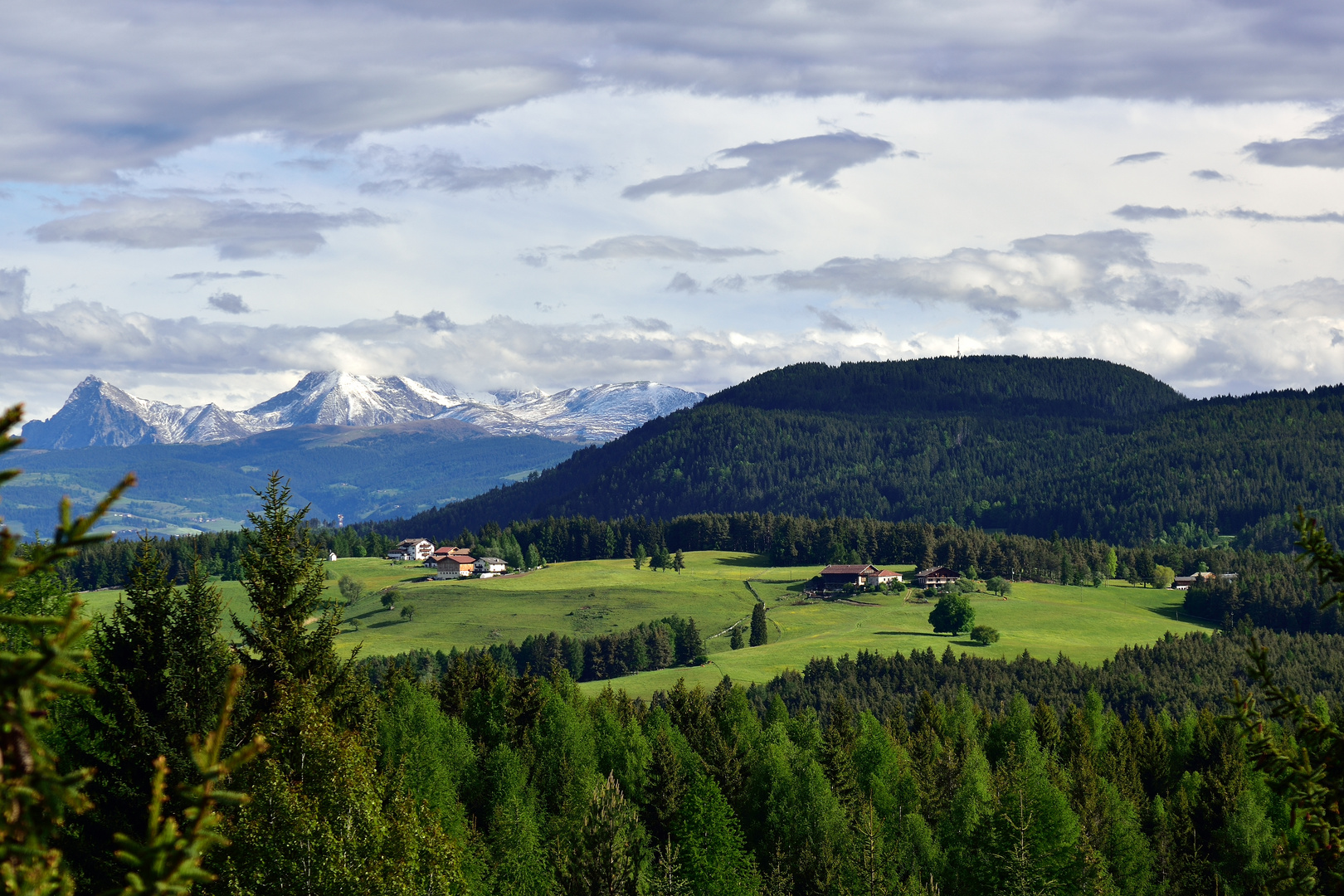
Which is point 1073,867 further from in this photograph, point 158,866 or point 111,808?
point 158,866

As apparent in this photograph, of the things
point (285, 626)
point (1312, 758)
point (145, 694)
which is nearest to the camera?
point (1312, 758)

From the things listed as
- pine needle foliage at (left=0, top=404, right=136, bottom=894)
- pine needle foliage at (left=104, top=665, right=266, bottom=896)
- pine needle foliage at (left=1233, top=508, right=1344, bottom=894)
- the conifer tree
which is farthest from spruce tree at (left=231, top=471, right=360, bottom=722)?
pine needle foliage at (left=104, top=665, right=266, bottom=896)

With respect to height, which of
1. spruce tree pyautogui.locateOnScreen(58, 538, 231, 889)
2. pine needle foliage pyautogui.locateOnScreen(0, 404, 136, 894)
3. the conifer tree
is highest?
pine needle foliage pyautogui.locateOnScreen(0, 404, 136, 894)

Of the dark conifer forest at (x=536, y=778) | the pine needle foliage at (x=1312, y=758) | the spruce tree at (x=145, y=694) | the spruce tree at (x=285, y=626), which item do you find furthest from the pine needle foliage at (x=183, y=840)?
the spruce tree at (x=285, y=626)

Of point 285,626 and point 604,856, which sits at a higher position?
point 285,626

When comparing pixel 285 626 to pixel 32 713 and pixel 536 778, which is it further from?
pixel 536 778

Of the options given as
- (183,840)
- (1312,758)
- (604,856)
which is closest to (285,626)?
(604,856)

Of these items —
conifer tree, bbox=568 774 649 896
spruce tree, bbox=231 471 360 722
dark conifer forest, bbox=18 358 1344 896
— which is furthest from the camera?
conifer tree, bbox=568 774 649 896

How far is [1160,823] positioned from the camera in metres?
99.5

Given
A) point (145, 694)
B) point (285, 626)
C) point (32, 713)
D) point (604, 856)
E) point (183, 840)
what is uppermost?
point (32, 713)

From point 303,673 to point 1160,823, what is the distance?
3115 inches

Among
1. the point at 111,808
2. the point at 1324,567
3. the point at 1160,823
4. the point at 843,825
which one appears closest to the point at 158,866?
the point at 1324,567

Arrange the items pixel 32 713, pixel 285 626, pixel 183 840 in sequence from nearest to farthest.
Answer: pixel 32 713
pixel 183 840
pixel 285 626

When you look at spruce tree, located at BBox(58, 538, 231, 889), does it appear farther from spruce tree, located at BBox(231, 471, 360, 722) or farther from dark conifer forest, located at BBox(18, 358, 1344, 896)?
spruce tree, located at BBox(231, 471, 360, 722)
